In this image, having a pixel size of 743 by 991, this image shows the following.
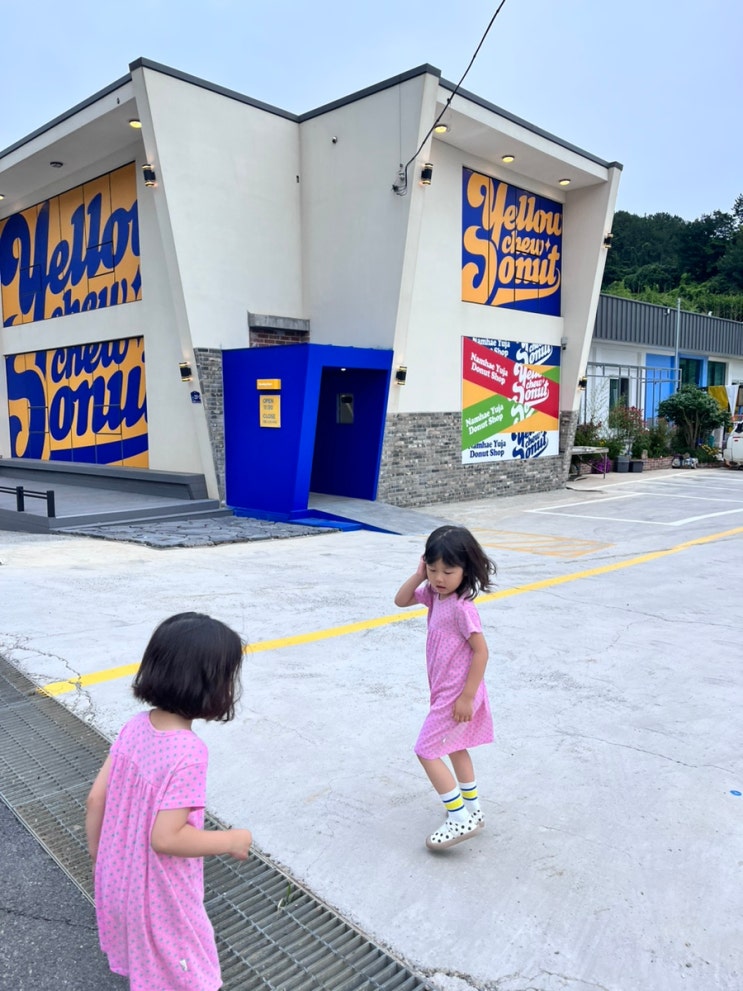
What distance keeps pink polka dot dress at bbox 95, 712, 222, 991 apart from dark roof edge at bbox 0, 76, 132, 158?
12597 millimetres

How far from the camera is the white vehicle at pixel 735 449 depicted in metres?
22.2

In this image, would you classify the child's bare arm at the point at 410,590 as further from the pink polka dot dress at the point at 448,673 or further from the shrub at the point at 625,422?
the shrub at the point at 625,422

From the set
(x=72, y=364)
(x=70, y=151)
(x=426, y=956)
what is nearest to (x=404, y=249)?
(x=70, y=151)

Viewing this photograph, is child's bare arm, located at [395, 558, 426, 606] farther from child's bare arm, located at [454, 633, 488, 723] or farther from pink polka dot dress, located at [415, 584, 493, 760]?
child's bare arm, located at [454, 633, 488, 723]

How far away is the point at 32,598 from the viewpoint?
688cm

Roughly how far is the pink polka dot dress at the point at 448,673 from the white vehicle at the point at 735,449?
858 inches

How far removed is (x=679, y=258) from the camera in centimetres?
6319

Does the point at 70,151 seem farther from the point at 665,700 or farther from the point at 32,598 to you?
the point at 665,700

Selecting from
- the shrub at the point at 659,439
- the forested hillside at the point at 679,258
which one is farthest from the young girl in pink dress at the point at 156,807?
the forested hillside at the point at 679,258

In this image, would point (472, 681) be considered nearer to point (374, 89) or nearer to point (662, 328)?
point (374, 89)

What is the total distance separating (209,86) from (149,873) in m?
13.2

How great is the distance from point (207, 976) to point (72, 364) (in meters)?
16.4

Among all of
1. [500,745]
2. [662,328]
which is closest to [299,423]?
[500,745]

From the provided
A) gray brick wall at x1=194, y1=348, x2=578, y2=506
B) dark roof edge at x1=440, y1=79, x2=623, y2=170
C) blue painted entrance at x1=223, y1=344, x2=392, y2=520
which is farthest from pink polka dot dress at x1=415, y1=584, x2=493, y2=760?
dark roof edge at x1=440, y1=79, x2=623, y2=170
